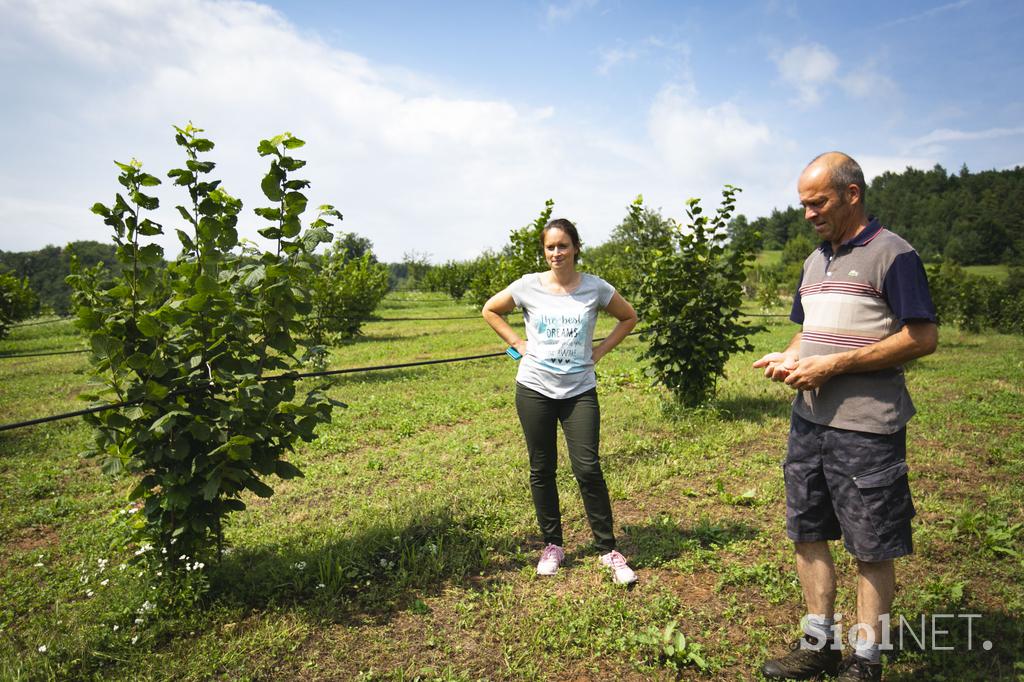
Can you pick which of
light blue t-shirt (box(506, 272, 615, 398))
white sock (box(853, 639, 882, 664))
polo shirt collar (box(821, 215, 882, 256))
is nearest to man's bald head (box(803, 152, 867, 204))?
polo shirt collar (box(821, 215, 882, 256))

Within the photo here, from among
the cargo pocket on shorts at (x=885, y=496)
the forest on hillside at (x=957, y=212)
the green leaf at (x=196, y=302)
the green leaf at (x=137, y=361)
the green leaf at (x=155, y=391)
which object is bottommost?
the cargo pocket on shorts at (x=885, y=496)

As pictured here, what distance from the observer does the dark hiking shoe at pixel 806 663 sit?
8.62 ft

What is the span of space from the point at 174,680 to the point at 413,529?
1.76 meters

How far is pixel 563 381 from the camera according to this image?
3436 mm

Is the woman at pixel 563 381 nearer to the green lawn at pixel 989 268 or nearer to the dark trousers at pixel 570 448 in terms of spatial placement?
the dark trousers at pixel 570 448

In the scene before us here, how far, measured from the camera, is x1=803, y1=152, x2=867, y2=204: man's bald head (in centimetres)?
237

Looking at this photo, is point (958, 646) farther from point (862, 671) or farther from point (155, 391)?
point (155, 391)

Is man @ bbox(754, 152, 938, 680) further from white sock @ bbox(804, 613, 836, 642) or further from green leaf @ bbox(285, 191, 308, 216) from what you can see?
green leaf @ bbox(285, 191, 308, 216)

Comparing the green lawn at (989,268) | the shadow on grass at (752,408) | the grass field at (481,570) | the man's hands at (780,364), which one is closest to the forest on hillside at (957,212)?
the green lawn at (989,268)

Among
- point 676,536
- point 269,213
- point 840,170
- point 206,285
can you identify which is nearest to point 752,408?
point 676,536

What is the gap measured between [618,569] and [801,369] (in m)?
1.76

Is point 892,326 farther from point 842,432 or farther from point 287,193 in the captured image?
point 287,193

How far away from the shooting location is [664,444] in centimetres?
613

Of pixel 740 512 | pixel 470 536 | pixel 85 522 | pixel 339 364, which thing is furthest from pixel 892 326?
pixel 339 364
